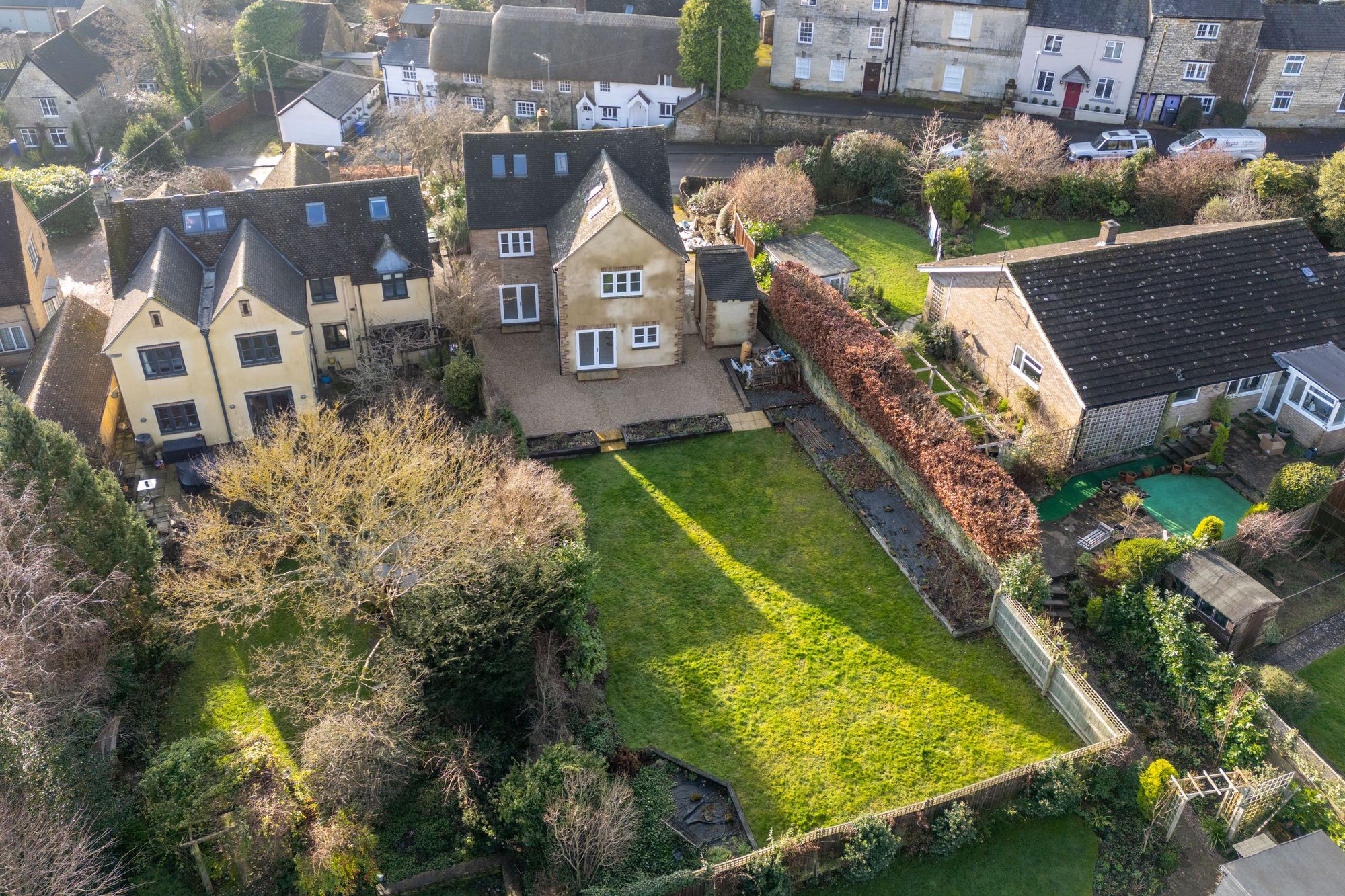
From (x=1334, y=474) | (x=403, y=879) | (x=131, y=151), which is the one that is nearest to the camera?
(x=403, y=879)

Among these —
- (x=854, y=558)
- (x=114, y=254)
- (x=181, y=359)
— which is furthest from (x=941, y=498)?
(x=114, y=254)

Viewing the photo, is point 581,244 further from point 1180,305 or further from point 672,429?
point 1180,305

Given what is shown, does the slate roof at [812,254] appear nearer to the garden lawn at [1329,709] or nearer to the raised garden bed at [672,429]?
the raised garden bed at [672,429]

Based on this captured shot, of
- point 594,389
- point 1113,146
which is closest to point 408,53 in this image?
point 594,389

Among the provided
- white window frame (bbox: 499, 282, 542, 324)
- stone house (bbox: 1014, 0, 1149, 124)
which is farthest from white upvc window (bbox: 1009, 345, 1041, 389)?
stone house (bbox: 1014, 0, 1149, 124)

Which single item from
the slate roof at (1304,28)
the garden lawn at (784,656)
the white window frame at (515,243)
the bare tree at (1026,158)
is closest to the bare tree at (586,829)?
the garden lawn at (784,656)

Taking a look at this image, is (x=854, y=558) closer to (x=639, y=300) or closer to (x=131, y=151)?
(x=639, y=300)
